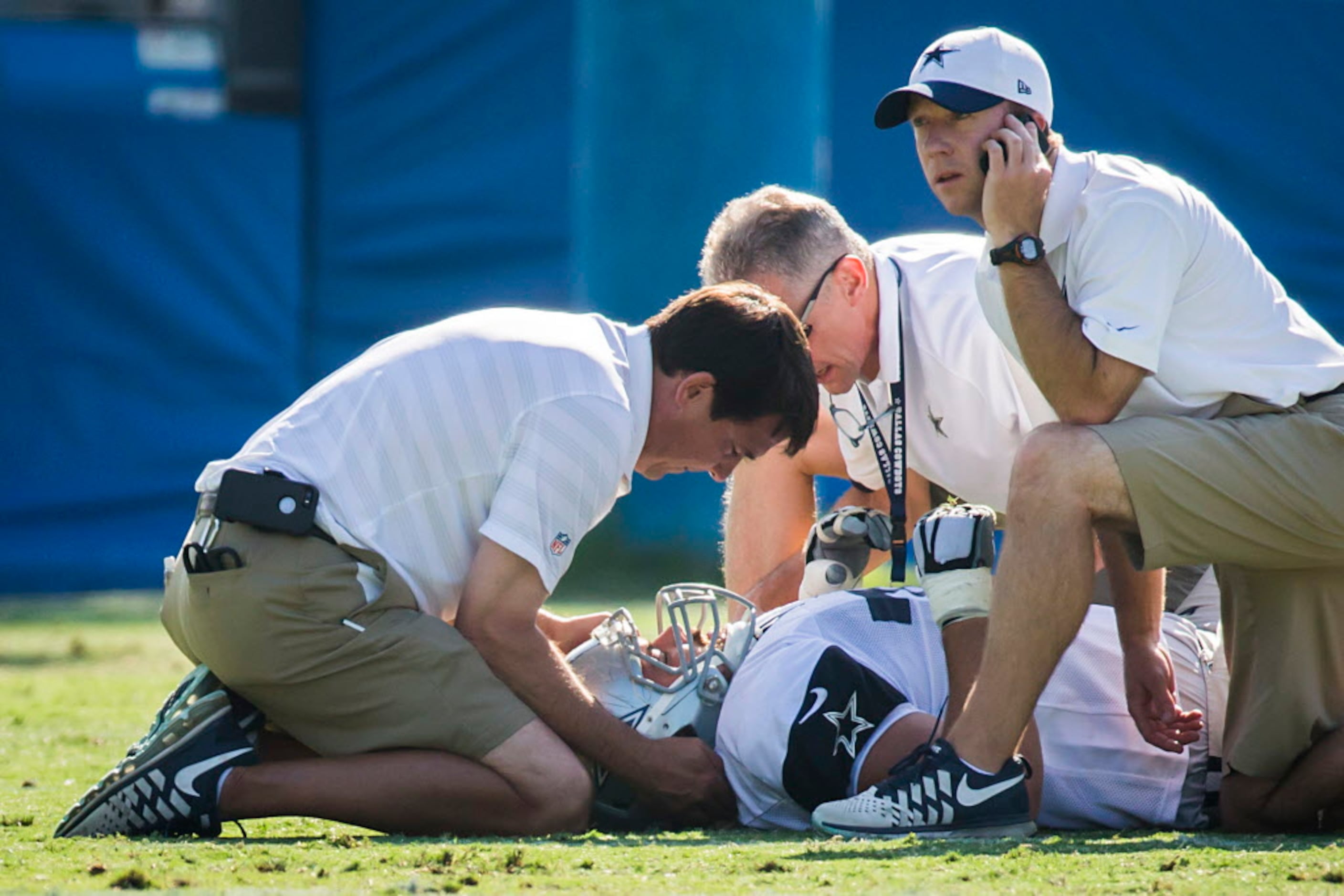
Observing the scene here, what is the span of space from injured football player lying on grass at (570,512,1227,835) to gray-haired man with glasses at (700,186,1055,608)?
0.63 meters

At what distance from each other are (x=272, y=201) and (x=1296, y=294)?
5.10 m

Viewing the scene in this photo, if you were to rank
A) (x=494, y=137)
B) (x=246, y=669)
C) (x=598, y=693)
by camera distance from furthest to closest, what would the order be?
(x=494, y=137), (x=598, y=693), (x=246, y=669)

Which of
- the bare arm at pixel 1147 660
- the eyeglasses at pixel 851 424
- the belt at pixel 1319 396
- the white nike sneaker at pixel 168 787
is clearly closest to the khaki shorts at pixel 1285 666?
the bare arm at pixel 1147 660

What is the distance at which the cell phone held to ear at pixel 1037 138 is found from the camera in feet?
11.5

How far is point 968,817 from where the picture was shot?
9.98 ft

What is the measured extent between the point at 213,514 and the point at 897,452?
158 cm

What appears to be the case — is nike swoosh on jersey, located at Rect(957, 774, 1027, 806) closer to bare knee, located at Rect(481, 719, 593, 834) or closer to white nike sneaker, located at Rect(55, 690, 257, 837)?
bare knee, located at Rect(481, 719, 593, 834)

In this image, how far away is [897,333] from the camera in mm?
4070

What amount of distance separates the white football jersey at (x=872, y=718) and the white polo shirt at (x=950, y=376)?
0.69 meters

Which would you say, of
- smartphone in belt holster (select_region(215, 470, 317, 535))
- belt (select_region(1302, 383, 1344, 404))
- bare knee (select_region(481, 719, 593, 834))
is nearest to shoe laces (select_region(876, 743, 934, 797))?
bare knee (select_region(481, 719, 593, 834))

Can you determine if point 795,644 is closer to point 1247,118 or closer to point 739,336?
point 739,336

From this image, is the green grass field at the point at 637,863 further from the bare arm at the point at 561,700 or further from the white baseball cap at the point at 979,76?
the white baseball cap at the point at 979,76

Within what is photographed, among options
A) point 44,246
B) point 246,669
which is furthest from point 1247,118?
point 246,669

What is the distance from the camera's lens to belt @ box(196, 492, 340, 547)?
329cm
